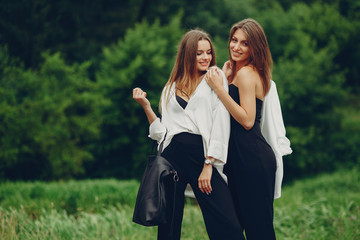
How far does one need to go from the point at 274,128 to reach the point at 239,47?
679 mm

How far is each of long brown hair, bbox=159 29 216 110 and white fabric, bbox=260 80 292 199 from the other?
561 mm

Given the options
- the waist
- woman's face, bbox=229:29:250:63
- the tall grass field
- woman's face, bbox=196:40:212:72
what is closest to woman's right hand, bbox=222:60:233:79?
woman's face, bbox=229:29:250:63

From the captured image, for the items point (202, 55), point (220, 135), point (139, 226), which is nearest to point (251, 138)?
point (220, 135)

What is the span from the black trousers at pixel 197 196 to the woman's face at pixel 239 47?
27.2 inches

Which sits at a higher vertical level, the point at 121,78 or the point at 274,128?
the point at 121,78

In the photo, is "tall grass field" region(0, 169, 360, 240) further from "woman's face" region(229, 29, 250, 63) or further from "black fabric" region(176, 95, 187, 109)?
"woman's face" region(229, 29, 250, 63)

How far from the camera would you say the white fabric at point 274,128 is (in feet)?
9.94

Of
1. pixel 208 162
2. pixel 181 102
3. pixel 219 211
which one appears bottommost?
pixel 219 211

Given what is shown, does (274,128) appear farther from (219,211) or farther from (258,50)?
(219,211)

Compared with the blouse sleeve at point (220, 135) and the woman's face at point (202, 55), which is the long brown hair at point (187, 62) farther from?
the blouse sleeve at point (220, 135)

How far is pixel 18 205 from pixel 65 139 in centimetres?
1083

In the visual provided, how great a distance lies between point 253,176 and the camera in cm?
288

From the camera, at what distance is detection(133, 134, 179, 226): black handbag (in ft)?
9.17

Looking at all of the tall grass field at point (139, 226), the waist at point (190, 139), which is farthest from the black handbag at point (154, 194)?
the tall grass field at point (139, 226)
